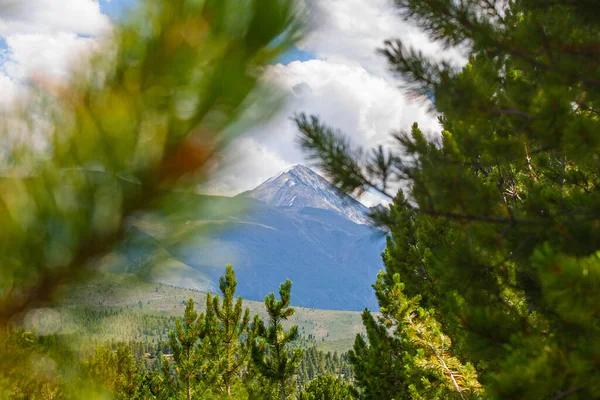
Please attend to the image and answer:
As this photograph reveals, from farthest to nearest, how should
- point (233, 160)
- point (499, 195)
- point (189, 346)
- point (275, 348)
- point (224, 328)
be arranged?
point (224, 328) → point (189, 346) → point (275, 348) → point (499, 195) → point (233, 160)

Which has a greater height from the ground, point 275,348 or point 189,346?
point 189,346

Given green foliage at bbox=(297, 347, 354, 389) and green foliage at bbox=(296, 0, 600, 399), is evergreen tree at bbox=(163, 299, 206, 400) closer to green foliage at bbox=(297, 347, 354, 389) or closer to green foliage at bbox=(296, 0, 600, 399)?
green foliage at bbox=(296, 0, 600, 399)

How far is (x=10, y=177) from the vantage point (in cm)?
Answer: 108

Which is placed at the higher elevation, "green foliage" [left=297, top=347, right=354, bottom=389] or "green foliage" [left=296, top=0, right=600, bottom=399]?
"green foliage" [left=297, top=347, right=354, bottom=389]

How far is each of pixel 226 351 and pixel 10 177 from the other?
45.0ft

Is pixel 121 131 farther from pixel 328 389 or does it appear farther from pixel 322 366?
pixel 322 366

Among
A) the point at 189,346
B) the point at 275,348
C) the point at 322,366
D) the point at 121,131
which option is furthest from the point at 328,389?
the point at 322,366

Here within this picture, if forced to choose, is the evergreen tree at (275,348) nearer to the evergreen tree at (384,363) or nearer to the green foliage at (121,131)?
the evergreen tree at (384,363)

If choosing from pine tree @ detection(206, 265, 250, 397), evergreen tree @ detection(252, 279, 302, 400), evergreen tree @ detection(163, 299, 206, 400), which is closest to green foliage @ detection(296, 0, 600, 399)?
evergreen tree @ detection(252, 279, 302, 400)

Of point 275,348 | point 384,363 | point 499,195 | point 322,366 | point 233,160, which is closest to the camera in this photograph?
point 233,160

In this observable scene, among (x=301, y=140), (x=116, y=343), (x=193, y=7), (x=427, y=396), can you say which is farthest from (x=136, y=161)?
(x=427, y=396)

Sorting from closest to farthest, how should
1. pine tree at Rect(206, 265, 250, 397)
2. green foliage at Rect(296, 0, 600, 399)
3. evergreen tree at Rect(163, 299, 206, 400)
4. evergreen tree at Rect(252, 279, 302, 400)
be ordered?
green foliage at Rect(296, 0, 600, 399)
evergreen tree at Rect(252, 279, 302, 400)
evergreen tree at Rect(163, 299, 206, 400)
pine tree at Rect(206, 265, 250, 397)

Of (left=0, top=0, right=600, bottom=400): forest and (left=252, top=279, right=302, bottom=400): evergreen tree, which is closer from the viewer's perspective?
(left=0, top=0, right=600, bottom=400): forest

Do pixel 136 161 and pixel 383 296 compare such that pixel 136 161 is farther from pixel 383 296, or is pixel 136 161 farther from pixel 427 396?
pixel 383 296
